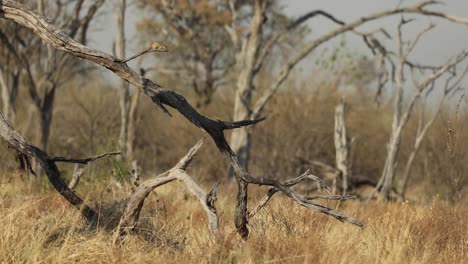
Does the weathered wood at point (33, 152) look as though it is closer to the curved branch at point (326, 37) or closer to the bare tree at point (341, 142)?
the bare tree at point (341, 142)

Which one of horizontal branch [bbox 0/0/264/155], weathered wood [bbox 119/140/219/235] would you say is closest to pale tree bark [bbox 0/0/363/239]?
horizontal branch [bbox 0/0/264/155]

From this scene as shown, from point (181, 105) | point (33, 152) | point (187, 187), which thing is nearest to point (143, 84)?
point (181, 105)

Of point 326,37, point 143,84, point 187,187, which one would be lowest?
point 187,187

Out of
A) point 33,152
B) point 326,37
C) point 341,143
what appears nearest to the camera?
point 33,152

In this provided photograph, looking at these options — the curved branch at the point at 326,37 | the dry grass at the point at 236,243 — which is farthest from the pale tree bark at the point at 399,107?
the dry grass at the point at 236,243

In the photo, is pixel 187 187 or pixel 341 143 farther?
pixel 341 143

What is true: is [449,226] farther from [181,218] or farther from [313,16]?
[313,16]

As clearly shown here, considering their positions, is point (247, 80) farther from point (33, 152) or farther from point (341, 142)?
point (33, 152)

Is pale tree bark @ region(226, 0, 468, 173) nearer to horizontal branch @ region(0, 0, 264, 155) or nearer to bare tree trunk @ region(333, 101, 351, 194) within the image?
bare tree trunk @ region(333, 101, 351, 194)

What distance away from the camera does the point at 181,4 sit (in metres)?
28.4

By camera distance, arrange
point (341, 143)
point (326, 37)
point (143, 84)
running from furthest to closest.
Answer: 1. point (326, 37)
2. point (341, 143)
3. point (143, 84)

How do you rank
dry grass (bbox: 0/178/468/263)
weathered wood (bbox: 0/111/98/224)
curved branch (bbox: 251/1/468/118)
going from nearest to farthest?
1. dry grass (bbox: 0/178/468/263)
2. weathered wood (bbox: 0/111/98/224)
3. curved branch (bbox: 251/1/468/118)

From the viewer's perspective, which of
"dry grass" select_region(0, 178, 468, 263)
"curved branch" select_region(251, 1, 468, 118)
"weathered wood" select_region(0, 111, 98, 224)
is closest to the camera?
"dry grass" select_region(0, 178, 468, 263)

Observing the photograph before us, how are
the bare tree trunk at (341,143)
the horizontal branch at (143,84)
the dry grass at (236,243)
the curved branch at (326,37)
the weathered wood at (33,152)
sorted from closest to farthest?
the dry grass at (236,243) < the horizontal branch at (143,84) < the weathered wood at (33,152) < the bare tree trunk at (341,143) < the curved branch at (326,37)
